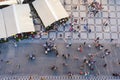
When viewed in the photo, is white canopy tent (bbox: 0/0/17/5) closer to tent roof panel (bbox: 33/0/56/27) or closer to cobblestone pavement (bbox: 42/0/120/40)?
tent roof panel (bbox: 33/0/56/27)

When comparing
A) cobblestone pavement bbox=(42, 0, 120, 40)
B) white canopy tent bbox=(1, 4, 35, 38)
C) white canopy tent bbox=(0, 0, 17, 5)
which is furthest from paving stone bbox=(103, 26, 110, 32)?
white canopy tent bbox=(0, 0, 17, 5)

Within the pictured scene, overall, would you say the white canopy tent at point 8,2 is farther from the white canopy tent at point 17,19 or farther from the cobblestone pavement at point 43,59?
the cobblestone pavement at point 43,59

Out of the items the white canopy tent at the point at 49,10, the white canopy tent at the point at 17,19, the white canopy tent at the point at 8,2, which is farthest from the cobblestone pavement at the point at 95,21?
the white canopy tent at the point at 8,2

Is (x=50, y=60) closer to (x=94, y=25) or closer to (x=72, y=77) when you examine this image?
(x=72, y=77)

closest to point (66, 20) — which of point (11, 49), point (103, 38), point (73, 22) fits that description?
point (73, 22)

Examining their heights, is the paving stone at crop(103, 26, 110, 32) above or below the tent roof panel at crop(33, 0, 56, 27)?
below
